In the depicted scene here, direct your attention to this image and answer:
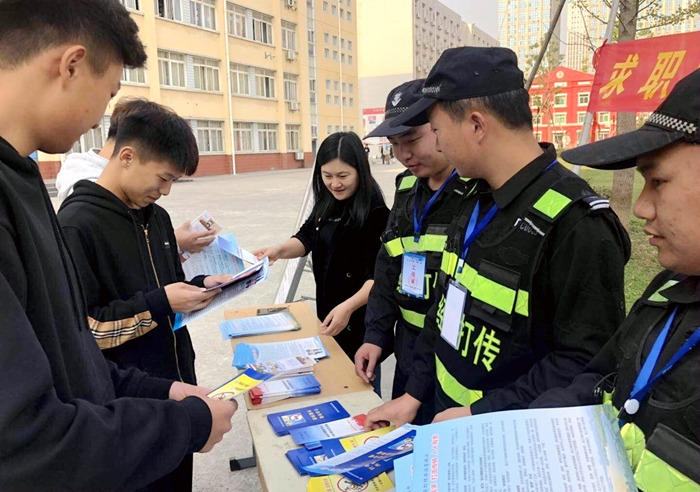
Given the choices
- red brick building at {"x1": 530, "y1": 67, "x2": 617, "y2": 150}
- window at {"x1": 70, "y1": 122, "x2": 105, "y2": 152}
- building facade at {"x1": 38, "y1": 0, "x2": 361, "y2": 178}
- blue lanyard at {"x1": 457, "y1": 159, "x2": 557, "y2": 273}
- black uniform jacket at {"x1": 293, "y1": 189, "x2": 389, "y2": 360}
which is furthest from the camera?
building facade at {"x1": 38, "y1": 0, "x2": 361, "y2": 178}

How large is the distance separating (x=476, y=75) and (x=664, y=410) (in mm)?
837

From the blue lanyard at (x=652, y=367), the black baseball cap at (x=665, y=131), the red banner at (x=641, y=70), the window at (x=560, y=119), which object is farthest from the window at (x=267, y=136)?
the blue lanyard at (x=652, y=367)

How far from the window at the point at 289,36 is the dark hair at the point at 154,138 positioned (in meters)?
27.9

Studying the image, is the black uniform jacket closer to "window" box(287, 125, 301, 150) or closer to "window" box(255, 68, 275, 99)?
"window" box(255, 68, 275, 99)

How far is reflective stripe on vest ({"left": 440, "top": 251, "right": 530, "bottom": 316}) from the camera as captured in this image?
114 cm

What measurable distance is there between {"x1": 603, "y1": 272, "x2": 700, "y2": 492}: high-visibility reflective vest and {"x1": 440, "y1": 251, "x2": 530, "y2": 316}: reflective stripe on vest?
0.25 metres

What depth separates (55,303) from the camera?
834 mm

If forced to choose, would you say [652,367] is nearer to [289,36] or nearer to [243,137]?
[243,137]

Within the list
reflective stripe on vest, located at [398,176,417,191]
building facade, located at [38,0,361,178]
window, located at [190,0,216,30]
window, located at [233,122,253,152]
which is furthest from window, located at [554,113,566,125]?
reflective stripe on vest, located at [398,176,417,191]

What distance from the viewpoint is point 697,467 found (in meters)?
0.70

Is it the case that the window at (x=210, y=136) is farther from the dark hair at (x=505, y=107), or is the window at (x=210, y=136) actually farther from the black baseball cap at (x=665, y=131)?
the black baseball cap at (x=665, y=131)

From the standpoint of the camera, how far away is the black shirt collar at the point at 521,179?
4.00 feet

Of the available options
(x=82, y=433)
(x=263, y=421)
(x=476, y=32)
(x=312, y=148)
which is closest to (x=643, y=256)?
(x=263, y=421)

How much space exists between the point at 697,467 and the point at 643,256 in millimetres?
5502
